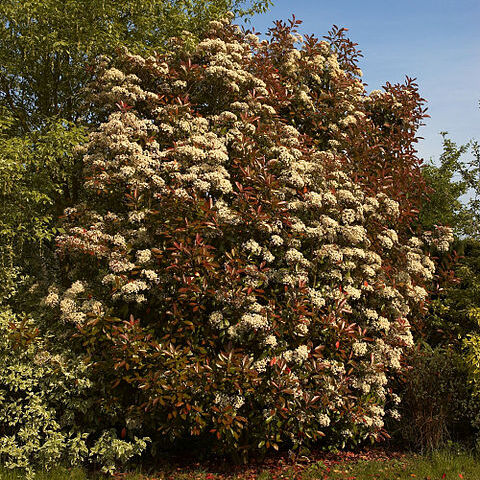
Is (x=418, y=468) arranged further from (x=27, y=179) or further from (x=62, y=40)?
(x=62, y=40)

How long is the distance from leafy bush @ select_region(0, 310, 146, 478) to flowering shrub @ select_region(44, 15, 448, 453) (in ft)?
1.29

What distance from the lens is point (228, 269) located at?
19.0ft

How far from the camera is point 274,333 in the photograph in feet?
19.6

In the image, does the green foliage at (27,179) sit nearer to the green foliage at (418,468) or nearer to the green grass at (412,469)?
the green grass at (412,469)

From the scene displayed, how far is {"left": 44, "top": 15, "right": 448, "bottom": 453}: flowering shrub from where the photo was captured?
578cm

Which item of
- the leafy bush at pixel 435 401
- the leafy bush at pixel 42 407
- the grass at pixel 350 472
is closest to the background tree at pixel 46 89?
the leafy bush at pixel 42 407

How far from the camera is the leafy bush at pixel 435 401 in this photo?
7.00 m

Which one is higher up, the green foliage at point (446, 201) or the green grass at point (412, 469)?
the green foliage at point (446, 201)

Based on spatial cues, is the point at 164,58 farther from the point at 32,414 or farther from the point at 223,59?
the point at 32,414

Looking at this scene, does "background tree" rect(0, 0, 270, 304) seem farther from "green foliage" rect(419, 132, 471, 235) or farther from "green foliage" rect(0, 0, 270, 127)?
"green foliage" rect(419, 132, 471, 235)

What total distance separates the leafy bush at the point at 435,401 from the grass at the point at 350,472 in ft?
1.38

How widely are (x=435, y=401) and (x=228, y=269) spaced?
3972 mm

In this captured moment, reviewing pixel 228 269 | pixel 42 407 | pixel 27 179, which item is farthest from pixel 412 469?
pixel 27 179

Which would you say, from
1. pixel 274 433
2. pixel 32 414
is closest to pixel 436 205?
pixel 274 433
